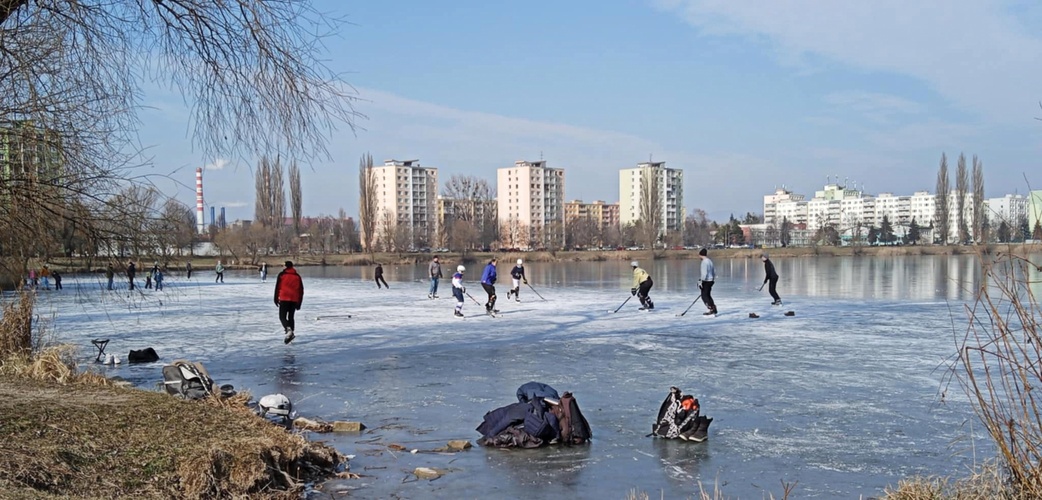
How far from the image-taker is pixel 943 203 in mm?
103500

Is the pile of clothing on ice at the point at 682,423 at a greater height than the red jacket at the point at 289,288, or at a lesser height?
lesser

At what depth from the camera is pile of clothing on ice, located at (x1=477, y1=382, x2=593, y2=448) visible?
25.6 feet

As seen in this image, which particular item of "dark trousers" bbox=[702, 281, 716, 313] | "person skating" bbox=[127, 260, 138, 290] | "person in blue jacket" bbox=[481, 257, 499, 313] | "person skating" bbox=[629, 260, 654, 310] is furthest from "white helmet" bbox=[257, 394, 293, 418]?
"person skating" bbox=[629, 260, 654, 310]

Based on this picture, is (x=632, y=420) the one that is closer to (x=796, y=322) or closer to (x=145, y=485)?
(x=145, y=485)

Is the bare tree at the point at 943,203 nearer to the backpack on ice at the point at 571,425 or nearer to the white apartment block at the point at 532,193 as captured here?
the white apartment block at the point at 532,193

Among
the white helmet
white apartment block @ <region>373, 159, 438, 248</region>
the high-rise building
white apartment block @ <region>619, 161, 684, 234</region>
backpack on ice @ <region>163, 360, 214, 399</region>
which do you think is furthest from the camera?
white apartment block @ <region>619, 161, 684, 234</region>

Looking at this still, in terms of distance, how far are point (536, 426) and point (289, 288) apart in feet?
30.8

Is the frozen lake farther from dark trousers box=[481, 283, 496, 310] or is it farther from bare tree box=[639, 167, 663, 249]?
bare tree box=[639, 167, 663, 249]

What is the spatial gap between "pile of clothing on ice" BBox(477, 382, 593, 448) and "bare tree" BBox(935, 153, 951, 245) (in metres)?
108

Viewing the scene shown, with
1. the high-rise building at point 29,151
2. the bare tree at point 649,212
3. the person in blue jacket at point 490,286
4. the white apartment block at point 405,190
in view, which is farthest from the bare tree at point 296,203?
the high-rise building at point 29,151

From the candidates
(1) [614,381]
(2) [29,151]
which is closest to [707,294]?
(1) [614,381]

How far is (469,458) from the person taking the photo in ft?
24.3

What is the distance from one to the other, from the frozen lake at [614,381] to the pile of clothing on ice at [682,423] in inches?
5.2

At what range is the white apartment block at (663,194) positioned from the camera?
17188 centimetres
